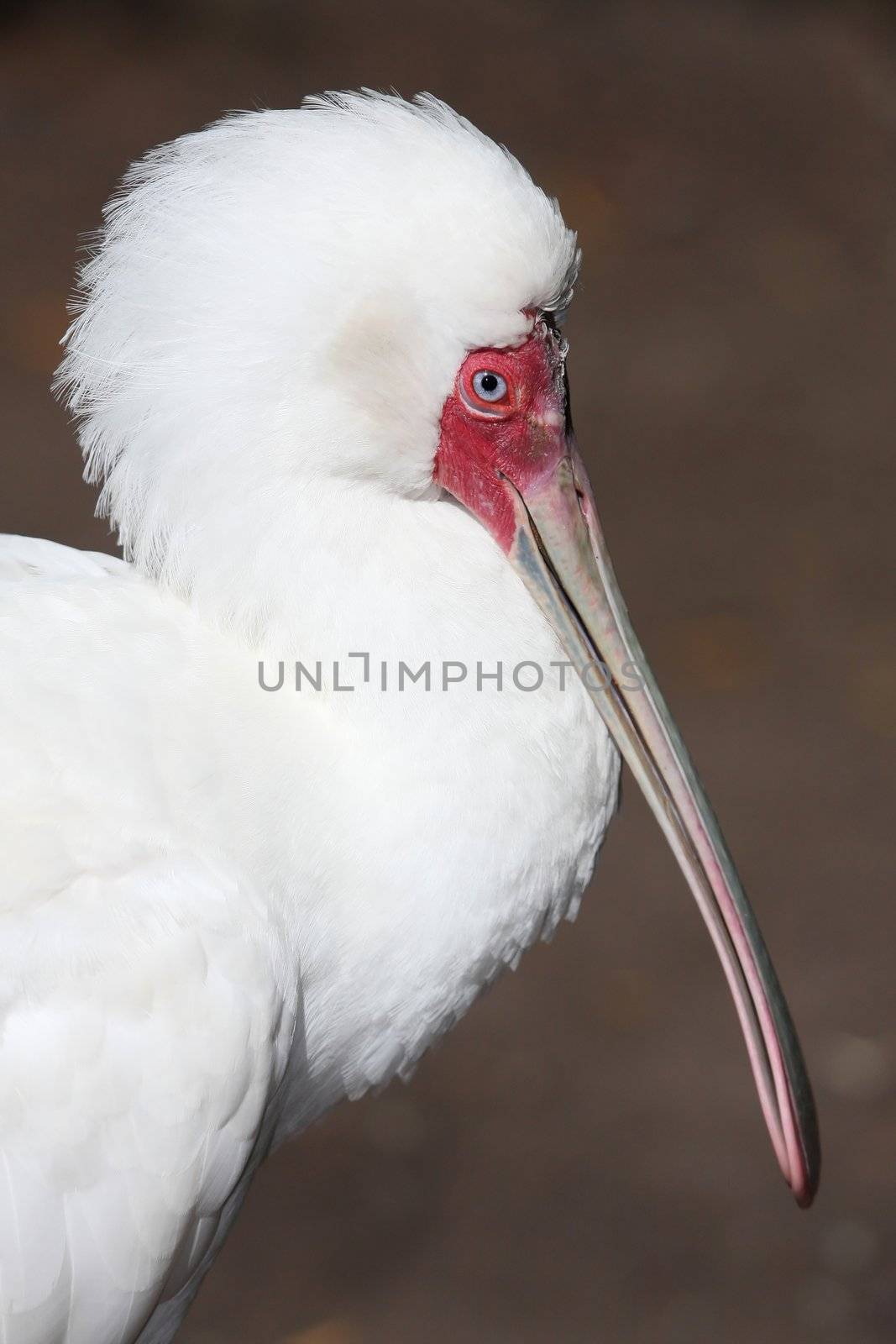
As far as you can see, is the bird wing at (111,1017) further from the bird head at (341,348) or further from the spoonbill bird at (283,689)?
the bird head at (341,348)

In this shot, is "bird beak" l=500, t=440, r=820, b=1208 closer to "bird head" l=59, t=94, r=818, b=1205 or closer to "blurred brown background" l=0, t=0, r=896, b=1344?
"bird head" l=59, t=94, r=818, b=1205

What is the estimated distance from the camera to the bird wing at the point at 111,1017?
191 centimetres

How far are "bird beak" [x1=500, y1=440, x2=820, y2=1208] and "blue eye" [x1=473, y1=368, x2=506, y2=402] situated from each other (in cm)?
11

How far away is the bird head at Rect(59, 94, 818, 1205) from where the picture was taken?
202 cm

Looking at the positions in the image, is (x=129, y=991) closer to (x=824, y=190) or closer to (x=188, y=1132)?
(x=188, y=1132)

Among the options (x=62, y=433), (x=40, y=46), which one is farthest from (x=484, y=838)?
(x=40, y=46)

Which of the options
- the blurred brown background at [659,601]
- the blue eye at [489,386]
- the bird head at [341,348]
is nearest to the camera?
the bird head at [341,348]

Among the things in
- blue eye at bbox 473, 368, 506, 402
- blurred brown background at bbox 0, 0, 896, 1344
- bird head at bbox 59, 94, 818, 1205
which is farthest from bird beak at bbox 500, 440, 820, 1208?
blurred brown background at bbox 0, 0, 896, 1344

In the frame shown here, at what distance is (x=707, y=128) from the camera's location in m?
7.02

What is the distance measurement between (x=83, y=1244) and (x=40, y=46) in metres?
6.10

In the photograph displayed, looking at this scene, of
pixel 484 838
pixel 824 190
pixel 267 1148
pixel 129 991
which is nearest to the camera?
pixel 129 991

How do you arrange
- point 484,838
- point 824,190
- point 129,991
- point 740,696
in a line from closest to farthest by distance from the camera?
point 129,991 → point 484,838 → point 740,696 → point 824,190

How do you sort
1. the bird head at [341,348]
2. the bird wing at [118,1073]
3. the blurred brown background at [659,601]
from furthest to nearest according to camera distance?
1. the blurred brown background at [659,601]
2. the bird head at [341,348]
3. the bird wing at [118,1073]

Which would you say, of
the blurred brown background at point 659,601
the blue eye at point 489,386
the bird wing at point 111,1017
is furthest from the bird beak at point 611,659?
the blurred brown background at point 659,601
